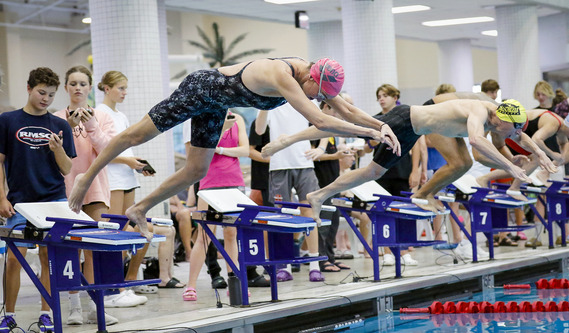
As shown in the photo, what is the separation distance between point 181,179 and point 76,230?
2.48 ft

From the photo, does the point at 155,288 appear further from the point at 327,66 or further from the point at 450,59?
the point at 450,59

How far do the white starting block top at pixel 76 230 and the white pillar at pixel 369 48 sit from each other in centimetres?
801

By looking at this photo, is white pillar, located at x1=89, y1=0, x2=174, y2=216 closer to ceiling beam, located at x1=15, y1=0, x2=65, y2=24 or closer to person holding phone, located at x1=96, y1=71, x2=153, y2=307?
person holding phone, located at x1=96, y1=71, x2=153, y2=307

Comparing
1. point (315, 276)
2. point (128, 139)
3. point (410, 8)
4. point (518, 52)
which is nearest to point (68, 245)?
point (128, 139)

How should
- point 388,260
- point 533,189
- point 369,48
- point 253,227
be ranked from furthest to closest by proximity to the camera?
point 369,48 → point 533,189 → point 388,260 → point 253,227

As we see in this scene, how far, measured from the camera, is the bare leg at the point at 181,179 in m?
5.29

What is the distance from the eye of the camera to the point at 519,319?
6145 millimetres

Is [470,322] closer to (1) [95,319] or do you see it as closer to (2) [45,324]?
(1) [95,319]

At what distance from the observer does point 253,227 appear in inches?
235

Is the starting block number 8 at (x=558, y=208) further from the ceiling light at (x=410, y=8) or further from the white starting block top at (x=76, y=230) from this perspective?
the ceiling light at (x=410, y=8)

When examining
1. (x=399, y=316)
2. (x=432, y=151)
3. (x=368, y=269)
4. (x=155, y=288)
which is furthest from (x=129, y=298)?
(x=432, y=151)

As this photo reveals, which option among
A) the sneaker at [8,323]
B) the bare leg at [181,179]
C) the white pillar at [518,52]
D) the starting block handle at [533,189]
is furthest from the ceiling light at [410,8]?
the sneaker at [8,323]

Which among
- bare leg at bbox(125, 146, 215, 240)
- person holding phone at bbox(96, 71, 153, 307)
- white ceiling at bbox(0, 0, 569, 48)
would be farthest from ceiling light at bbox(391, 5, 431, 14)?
bare leg at bbox(125, 146, 215, 240)

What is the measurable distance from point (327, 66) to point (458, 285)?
3.47 m
